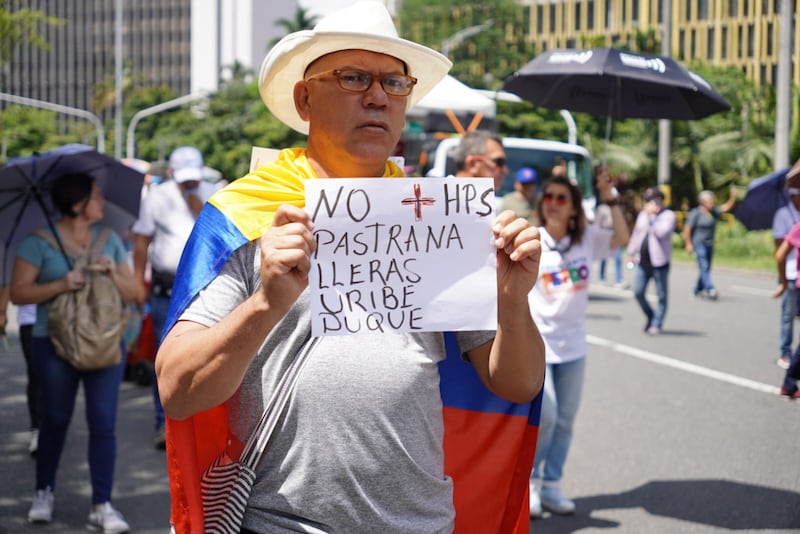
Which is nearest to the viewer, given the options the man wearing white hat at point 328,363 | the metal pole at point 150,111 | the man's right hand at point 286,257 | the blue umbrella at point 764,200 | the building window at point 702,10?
the man's right hand at point 286,257

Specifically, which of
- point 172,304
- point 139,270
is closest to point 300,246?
point 172,304

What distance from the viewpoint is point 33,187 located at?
586 centimetres

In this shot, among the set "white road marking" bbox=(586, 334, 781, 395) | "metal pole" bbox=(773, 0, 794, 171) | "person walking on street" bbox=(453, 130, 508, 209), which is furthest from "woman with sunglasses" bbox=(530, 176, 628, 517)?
"metal pole" bbox=(773, 0, 794, 171)

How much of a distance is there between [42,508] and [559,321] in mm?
2827

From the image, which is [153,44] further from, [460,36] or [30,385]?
[30,385]

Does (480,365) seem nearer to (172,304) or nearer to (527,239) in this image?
(527,239)

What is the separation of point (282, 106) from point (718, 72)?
5733 cm

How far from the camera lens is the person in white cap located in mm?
7520

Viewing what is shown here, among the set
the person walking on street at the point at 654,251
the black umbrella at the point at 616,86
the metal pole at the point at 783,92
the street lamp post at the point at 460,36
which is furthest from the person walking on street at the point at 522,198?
the street lamp post at the point at 460,36

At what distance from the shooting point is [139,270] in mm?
7594

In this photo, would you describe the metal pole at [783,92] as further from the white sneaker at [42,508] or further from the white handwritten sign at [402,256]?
the white handwritten sign at [402,256]

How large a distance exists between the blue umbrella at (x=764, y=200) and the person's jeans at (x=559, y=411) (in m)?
3.14

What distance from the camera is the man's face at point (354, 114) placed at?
238 centimetres

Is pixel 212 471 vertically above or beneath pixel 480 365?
beneath
